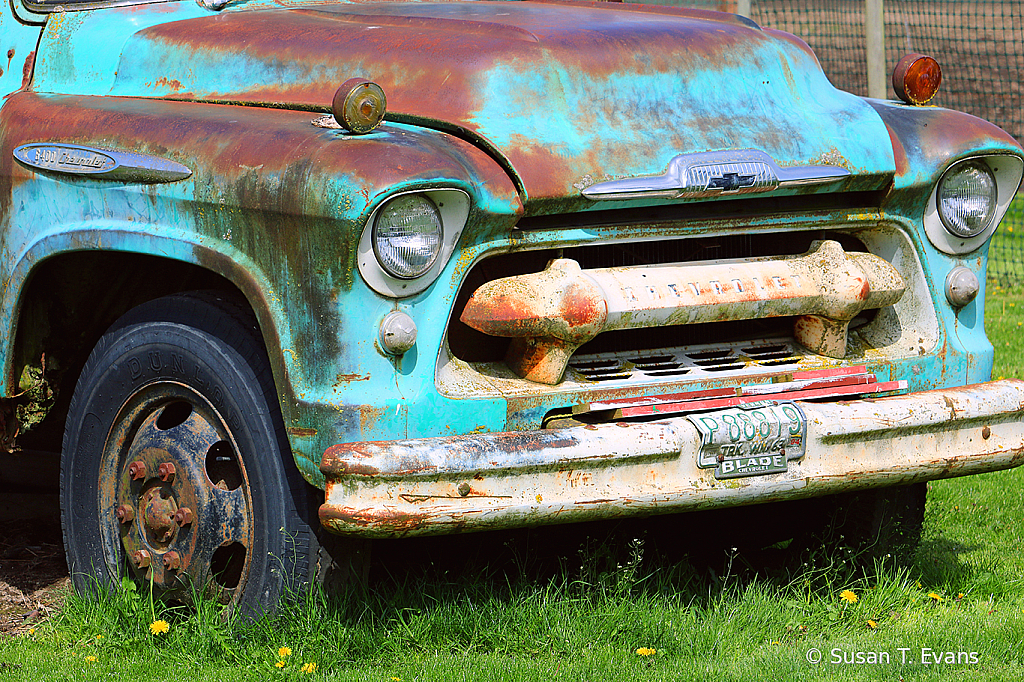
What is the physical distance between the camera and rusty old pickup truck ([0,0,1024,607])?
2986 mm

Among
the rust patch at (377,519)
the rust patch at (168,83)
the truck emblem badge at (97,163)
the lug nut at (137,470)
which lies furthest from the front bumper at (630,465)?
the rust patch at (168,83)

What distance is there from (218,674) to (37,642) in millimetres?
640

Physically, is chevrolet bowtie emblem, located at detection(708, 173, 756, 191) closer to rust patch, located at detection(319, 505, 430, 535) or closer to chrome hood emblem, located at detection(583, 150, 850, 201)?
chrome hood emblem, located at detection(583, 150, 850, 201)

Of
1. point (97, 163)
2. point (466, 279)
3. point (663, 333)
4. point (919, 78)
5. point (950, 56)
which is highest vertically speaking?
point (950, 56)

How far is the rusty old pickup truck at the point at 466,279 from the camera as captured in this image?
2986mm

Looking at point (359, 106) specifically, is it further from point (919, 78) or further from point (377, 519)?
point (919, 78)

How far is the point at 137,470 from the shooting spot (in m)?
3.45

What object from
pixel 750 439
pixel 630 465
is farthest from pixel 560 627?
pixel 750 439

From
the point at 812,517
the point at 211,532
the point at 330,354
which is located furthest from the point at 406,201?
the point at 812,517

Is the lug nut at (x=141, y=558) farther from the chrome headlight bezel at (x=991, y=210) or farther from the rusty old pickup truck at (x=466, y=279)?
the chrome headlight bezel at (x=991, y=210)

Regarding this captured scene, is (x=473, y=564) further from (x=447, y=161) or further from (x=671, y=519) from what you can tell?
(x=447, y=161)

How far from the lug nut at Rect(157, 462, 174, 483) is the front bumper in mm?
637

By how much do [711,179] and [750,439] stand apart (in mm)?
621

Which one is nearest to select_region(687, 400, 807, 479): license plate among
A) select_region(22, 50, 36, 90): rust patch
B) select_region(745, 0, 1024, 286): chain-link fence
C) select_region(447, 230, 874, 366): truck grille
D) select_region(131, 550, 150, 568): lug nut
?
select_region(447, 230, 874, 366): truck grille
